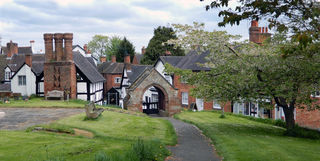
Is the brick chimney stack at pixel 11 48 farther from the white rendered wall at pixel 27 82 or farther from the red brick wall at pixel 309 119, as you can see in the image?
the red brick wall at pixel 309 119

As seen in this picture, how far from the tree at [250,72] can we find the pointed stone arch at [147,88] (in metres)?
10.9

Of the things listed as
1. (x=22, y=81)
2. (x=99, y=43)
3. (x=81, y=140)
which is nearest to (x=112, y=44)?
(x=99, y=43)

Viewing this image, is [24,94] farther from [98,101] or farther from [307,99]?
[307,99]

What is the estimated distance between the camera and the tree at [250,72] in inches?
615

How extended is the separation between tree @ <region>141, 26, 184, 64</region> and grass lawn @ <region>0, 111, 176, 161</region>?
137ft

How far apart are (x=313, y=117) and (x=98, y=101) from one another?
26.7 metres

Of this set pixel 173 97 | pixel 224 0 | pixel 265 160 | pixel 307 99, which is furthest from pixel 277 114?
pixel 224 0

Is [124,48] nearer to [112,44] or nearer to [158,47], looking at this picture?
[158,47]

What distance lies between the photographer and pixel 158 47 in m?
62.4

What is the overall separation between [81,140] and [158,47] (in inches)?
1959

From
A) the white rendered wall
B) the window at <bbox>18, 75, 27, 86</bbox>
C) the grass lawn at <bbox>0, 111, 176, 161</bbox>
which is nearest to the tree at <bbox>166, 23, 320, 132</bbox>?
the grass lawn at <bbox>0, 111, 176, 161</bbox>

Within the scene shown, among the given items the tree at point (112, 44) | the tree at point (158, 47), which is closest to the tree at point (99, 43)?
the tree at point (112, 44)

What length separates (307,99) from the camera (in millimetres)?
16547

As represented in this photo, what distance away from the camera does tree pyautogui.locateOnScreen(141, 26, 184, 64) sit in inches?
2445
